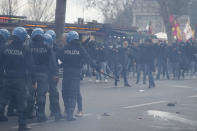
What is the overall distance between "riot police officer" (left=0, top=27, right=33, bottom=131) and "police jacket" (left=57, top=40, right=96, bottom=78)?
1.43m

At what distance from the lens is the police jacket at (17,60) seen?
7.41m

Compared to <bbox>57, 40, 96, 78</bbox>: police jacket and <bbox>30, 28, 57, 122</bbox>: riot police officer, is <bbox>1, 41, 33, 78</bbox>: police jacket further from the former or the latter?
<bbox>57, 40, 96, 78</bbox>: police jacket

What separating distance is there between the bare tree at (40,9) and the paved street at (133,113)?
26005mm

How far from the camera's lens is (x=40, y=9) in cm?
4022

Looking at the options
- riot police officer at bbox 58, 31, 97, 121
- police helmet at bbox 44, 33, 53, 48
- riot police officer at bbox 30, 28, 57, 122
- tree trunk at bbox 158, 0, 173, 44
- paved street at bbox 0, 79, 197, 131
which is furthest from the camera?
tree trunk at bbox 158, 0, 173, 44

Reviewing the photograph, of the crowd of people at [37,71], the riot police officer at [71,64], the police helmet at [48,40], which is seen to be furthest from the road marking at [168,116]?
the police helmet at [48,40]

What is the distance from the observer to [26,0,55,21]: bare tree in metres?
39.0

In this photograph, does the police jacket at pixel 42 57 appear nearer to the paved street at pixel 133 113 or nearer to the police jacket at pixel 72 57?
the police jacket at pixel 72 57

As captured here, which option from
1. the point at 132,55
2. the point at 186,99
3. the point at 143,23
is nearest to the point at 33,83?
the point at 186,99

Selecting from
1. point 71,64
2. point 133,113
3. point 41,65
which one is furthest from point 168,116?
point 41,65

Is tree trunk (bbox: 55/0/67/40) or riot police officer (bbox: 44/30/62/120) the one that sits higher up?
tree trunk (bbox: 55/0/67/40)

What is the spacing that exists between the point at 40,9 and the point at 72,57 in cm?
3225

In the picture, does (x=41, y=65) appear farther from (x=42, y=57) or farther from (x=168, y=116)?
(x=168, y=116)

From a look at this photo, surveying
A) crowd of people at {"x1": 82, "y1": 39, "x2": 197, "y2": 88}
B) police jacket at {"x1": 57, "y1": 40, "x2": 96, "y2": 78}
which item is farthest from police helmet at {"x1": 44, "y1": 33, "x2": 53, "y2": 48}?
crowd of people at {"x1": 82, "y1": 39, "x2": 197, "y2": 88}
